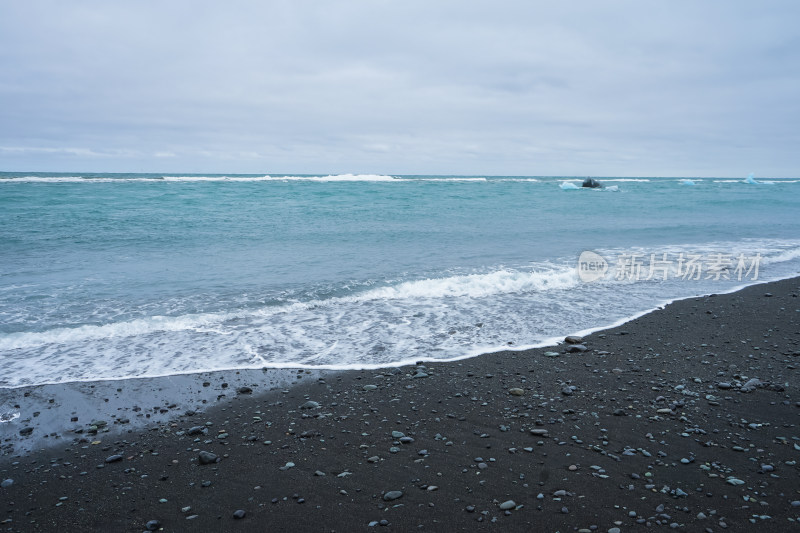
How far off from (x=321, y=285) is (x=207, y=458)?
21.9ft

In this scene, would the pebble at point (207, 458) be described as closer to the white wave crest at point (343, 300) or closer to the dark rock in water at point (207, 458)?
the dark rock in water at point (207, 458)

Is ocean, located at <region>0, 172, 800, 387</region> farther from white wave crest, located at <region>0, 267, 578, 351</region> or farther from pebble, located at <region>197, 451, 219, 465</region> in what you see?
pebble, located at <region>197, 451, 219, 465</region>

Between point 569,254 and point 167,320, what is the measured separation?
11831 millimetres

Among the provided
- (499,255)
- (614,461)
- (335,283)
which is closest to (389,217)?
(499,255)

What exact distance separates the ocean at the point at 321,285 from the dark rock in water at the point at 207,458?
2.26 metres

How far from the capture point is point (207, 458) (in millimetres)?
4176

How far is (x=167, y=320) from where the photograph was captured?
8.19 meters

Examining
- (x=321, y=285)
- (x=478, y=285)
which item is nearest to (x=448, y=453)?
(x=478, y=285)

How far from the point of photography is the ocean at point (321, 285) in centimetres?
698

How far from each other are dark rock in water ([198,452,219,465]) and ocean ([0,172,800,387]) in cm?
226

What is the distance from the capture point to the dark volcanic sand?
Result: 3441 millimetres

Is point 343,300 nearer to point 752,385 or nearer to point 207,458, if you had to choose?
point 207,458

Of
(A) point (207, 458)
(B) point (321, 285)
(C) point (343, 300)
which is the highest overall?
(B) point (321, 285)

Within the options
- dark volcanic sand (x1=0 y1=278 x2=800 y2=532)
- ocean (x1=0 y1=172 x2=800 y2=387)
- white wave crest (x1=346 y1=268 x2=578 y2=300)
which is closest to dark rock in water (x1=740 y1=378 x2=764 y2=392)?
dark volcanic sand (x1=0 y1=278 x2=800 y2=532)
